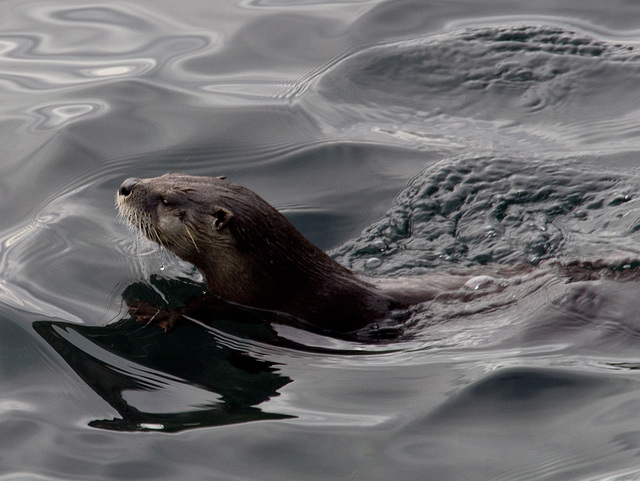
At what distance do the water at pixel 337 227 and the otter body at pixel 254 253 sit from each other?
0.53 feet

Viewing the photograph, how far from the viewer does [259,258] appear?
13.8 feet

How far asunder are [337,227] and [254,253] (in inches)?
43.8

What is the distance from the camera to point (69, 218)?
5223 millimetres

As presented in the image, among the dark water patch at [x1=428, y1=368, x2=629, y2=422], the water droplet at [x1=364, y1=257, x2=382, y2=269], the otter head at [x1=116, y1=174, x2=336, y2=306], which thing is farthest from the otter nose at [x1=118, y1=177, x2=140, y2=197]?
the dark water patch at [x1=428, y1=368, x2=629, y2=422]

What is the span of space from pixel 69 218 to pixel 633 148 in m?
3.47

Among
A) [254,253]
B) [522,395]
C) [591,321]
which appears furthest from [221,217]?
[591,321]

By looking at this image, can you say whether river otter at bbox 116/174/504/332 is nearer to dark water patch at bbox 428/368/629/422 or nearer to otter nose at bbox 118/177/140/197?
otter nose at bbox 118/177/140/197

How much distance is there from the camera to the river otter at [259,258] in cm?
418

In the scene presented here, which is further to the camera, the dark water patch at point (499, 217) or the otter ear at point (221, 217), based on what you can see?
the dark water patch at point (499, 217)

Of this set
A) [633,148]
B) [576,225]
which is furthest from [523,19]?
[576,225]

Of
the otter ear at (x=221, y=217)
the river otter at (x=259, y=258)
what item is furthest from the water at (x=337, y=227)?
the otter ear at (x=221, y=217)

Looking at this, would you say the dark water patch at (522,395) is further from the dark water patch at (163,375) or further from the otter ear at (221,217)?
the otter ear at (221,217)

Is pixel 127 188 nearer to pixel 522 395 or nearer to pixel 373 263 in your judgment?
pixel 373 263

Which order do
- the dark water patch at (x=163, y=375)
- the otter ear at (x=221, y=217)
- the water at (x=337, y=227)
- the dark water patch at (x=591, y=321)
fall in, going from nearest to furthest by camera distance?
the water at (x=337, y=227)
the dark water patch at (x=163, y=375)
the dark water patch at (x=591, y=321)
the otter ear at (x=221, y=217)
